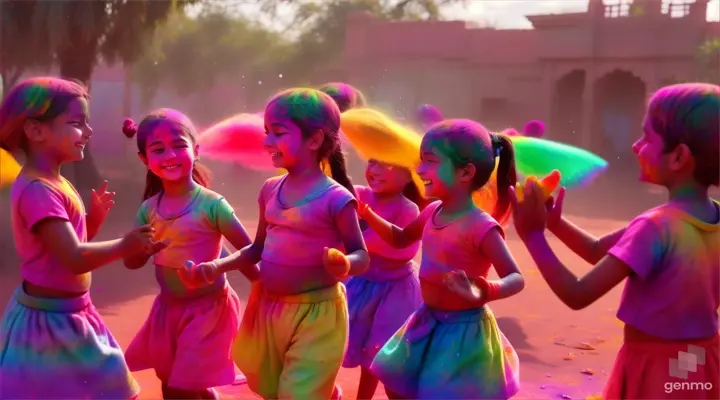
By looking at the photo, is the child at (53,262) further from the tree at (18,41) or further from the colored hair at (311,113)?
the tree at (18,41)

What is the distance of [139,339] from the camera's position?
3166 mm

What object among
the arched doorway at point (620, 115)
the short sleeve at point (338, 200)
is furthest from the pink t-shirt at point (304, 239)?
the arched doorway at point (620, 115)

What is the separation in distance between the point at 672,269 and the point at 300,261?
1.30 metres

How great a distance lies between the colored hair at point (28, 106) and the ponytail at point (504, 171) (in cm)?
166

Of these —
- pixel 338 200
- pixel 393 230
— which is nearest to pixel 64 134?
pixel 338 200

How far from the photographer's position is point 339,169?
9.89 feet

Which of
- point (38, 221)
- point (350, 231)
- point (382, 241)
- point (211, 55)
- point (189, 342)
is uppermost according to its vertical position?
point (211, 55)

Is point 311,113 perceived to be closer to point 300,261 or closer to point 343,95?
point 300,261

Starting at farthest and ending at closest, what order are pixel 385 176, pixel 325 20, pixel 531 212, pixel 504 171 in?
pixel 325 20, pixel 385 176, pixel 504 171, pixel 531 212

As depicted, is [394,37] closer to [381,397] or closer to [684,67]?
[684,67]

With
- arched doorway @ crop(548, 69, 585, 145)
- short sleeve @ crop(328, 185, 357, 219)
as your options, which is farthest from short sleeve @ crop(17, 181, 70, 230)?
arched doorway @ crop(548, 69, 585, 145)

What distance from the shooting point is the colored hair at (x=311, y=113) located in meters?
2.79

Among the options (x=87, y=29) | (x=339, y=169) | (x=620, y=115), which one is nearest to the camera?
(x=339, y=169)

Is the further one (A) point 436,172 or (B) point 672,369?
(A) point 436,172
